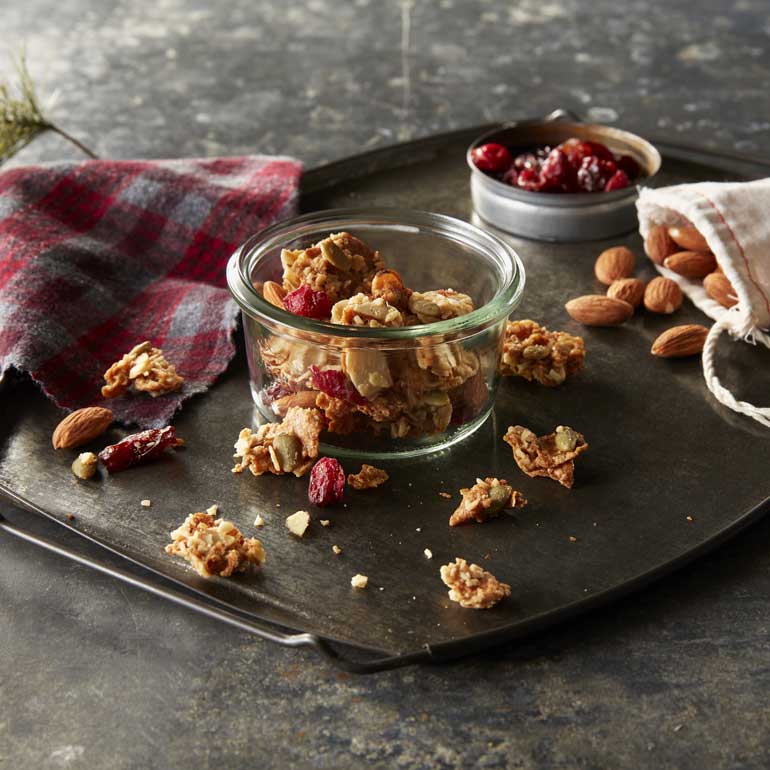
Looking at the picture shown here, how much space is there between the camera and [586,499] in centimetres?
99

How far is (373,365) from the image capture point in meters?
0.97

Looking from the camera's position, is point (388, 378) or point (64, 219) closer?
point (388, 378)

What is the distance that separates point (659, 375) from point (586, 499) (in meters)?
0.26

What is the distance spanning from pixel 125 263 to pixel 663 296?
27.6 inches

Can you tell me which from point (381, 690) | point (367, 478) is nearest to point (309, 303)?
point (367, 478)

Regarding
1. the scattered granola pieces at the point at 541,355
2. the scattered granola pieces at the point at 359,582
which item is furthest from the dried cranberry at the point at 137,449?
the scattered granola pieces at the point at 541,355

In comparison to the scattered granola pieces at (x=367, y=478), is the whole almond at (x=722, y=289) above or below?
below

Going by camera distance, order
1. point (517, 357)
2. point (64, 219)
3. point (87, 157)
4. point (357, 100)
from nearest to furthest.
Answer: point (517, 357) → point (64, 219) → point (87, 157) → point (357, 100)

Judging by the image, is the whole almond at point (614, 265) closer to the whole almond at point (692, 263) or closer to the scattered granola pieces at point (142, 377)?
the whole almond at point (692, 263)

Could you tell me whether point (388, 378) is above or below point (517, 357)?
above

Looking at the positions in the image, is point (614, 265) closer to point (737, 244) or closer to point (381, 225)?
point (737, 244)

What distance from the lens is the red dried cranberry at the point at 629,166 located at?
1.49 metres

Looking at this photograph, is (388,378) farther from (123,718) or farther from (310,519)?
(123,718)

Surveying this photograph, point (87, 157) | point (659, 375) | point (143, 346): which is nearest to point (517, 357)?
point (659, 375)
